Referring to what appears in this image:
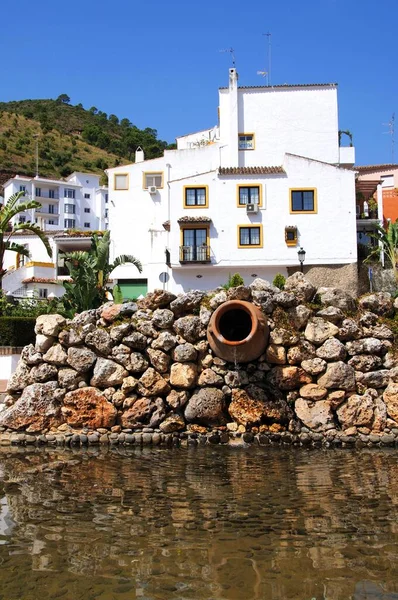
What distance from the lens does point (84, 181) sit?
8731cm

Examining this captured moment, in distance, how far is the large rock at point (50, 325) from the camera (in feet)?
53.3

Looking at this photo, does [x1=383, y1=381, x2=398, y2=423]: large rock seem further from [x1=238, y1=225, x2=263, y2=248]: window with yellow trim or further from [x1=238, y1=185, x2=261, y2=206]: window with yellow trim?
[x1=238, y1=185, x2=261, y2=206]: window with yellow trim

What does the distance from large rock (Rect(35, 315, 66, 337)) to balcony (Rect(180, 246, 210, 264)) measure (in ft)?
57.7

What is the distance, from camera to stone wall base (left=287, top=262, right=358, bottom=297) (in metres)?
32.4

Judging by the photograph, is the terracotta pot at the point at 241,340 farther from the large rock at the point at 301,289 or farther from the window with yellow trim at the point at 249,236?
the window with yellow trim at the point at 249,236

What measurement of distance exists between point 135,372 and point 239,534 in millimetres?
8487

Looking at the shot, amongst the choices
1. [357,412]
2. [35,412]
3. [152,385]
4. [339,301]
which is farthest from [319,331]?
[35,412]

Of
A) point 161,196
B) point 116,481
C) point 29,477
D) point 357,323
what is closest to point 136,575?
point 116,481

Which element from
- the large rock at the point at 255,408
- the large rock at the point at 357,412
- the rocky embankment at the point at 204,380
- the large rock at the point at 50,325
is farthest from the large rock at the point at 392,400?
the large rock at the point at 50,325

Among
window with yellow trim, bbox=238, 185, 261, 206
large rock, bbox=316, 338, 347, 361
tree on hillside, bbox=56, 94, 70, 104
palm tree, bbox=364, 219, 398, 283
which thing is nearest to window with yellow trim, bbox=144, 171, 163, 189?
window with yellow trim, bbox=238, 185, 261, 206

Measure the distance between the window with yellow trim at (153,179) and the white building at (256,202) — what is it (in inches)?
26.3

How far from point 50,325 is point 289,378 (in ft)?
23.7

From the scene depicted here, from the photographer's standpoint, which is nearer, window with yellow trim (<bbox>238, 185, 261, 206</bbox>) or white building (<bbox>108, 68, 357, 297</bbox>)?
white building (<bbox>108, 68, 357, 297</bbox>)

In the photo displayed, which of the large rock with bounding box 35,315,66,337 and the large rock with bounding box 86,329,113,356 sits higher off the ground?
the large rock with bounding box 35,315,66,337
